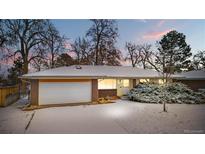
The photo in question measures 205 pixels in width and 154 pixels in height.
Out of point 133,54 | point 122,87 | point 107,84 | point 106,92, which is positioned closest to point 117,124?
point 106,92

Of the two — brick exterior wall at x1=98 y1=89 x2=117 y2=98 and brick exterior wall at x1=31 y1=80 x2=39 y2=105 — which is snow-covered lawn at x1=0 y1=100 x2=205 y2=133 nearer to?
brick exterior wall at x1=31 y1=80 x2=39 y2=105

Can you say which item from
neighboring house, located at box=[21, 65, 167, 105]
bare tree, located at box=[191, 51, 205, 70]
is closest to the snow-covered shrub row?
neighboring house, located at box=[21, 65, 167, 105]

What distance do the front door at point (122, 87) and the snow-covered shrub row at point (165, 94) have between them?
1.24 m

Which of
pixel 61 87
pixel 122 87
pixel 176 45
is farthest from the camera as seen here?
pixel 176 45

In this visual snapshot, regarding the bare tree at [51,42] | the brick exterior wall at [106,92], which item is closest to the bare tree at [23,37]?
the bare tree at [51,42]

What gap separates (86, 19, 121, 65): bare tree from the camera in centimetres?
1677

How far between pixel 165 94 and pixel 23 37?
12287mm

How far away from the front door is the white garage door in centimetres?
353

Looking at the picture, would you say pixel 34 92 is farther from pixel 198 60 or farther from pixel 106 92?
pixel 198 60

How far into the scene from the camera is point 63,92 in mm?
10156
